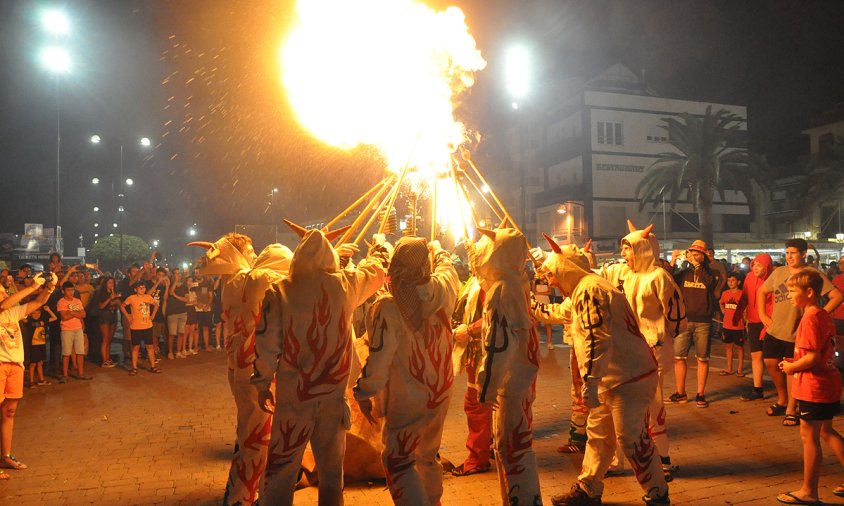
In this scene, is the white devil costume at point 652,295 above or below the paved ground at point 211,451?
above

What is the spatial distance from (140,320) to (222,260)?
7627 mm

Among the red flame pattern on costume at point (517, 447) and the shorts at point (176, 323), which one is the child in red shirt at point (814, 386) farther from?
the shorts at point (176, 323)

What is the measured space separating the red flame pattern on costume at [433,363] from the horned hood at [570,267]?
51.5 inches

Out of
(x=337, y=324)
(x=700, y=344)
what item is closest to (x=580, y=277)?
(x=337, y=324)

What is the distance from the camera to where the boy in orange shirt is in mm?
11391

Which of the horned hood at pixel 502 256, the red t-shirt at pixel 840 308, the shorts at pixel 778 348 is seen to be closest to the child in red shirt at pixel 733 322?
the red t-shirt at pixel 840 308

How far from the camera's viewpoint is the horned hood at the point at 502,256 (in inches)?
171

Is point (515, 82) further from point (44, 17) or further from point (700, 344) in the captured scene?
point (44, 17)

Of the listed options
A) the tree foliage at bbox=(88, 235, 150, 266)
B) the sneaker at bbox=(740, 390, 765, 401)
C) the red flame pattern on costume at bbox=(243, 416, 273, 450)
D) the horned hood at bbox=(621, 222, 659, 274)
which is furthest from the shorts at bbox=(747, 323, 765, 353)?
the tree foliage at bbox=(88, 235, 150, 266)

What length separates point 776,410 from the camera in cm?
750

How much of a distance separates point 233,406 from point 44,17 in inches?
459

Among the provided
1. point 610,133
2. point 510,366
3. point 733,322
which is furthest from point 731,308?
point 610,133

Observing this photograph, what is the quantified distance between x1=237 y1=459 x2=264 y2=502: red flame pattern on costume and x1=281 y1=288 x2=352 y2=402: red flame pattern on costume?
3.19 ft

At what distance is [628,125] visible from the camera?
3947cm
